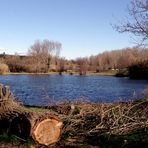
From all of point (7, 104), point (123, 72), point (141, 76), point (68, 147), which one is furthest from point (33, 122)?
point (123, 72)

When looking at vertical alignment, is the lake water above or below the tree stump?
below

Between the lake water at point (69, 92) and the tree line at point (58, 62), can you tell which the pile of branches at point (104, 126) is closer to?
the lake water at point (69, 92)

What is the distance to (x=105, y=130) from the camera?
1088 cm

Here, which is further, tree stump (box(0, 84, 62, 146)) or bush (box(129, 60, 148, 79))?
bush (box(129, 60, 148, 79))

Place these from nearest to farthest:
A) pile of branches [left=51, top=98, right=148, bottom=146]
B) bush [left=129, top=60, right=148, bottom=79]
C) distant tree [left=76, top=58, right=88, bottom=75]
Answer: pile of branches [left=51, top=98, right=148, bottom=146], bush [left=129, top=60, right=148, bottom=79], distant tree [left=76, top=58, right=88, bottom=75]

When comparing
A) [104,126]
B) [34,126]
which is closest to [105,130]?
[104,126]

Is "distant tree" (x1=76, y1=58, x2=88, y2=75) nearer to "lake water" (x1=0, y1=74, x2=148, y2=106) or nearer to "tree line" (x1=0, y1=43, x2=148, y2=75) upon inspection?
"tree line" (x1=0, y1=43, x2=148, y2=75)

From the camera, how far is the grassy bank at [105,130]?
9.77m

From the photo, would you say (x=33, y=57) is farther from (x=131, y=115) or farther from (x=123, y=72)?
(x=131, y=115)

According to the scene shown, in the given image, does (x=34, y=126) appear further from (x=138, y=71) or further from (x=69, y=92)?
(x=138, y=71)

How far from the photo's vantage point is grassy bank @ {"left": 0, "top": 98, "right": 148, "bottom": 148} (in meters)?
9.77

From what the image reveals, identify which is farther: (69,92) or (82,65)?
(82,65)

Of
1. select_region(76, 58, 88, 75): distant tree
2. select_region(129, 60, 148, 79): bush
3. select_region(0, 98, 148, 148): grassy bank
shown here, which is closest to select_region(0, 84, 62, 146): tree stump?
select_region(0, 98, 148, 148): grassy bank

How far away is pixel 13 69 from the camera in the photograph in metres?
104
